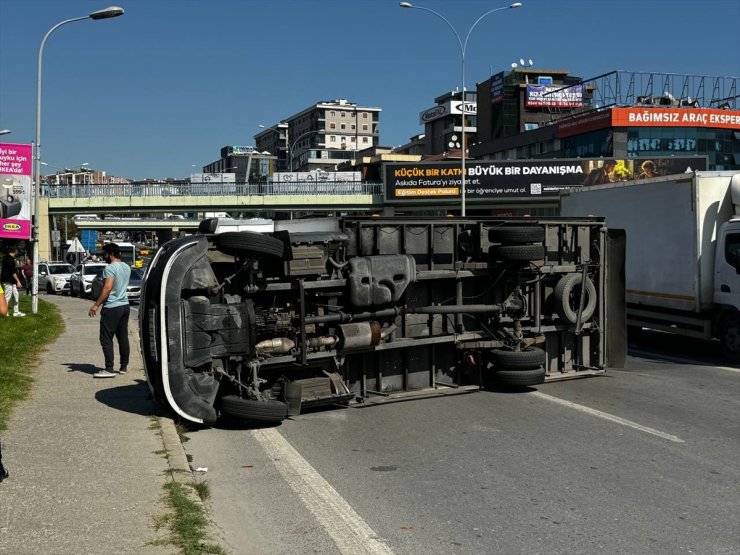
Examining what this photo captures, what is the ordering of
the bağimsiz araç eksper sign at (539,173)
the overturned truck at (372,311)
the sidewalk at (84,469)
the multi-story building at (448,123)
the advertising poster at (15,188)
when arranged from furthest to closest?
the multi-story building at (448,123) < the bağimsiz araç eksper sign at (539,173) < the advertising poster at (15,188) < the overturned truck at (372,311) < the sidewalk at (84,469)

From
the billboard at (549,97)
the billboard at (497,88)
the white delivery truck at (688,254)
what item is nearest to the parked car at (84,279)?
the white delivery truck at (688,254)

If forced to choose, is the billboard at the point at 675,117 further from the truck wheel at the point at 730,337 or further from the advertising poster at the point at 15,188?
the truck wheel at the point at 730,337

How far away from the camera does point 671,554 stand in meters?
4.86

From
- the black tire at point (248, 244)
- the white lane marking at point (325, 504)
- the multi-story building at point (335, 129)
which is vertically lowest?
the white lane marking at point (325, 504)

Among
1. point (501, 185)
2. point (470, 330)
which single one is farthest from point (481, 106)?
point (470, 330)

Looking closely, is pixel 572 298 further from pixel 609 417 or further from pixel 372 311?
pixel 372 311

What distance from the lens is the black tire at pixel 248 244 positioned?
8.11 metres

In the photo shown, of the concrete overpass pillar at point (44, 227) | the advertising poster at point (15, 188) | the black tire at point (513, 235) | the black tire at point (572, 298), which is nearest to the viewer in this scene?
the black tire at point (513, 235)

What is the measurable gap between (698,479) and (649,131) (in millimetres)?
65482

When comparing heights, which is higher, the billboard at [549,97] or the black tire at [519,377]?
the billboard at [549,97]

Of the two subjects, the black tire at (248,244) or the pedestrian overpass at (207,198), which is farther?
the pedestrian overpass at (207,198)

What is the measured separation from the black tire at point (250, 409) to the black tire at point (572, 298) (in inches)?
180

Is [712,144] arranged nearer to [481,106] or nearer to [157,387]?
[481,106]

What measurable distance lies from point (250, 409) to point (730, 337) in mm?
9311
